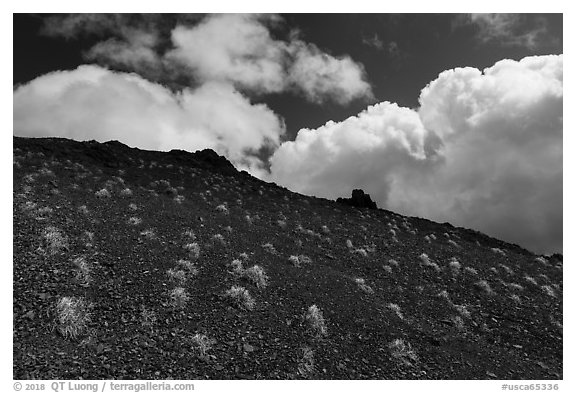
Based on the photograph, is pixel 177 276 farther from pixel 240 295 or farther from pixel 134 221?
pixel 134 221

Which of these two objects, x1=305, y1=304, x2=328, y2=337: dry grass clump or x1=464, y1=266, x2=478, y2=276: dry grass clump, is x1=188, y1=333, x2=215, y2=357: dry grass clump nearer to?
x1=305, y1=304, x2=328, y2=337: dry grass clump

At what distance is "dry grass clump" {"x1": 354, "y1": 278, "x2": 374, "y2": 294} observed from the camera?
59.8 feet

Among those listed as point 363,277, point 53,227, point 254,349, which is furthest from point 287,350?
point 53,227

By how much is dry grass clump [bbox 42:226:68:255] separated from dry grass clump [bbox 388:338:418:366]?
1348 cm

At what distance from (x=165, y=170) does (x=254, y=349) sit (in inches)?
1076

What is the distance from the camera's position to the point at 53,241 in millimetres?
15531

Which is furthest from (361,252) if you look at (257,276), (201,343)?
(201,343)

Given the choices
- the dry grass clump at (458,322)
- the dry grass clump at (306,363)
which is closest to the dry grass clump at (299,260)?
the dry grass clump at (306,363)

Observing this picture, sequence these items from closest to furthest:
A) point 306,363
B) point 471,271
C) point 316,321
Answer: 1. point 306,363
2. point 316,321
3. point 471,271

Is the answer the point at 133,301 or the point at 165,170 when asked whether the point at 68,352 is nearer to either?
the point at 133,301

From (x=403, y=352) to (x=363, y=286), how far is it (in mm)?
5040

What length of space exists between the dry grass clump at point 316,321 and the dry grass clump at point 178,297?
4590 millimetres

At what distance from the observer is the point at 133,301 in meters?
13.2

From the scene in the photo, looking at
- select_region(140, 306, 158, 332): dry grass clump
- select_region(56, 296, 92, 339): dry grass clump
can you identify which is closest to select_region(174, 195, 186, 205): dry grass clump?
select_region(140, 306, 158, 332): dry grass clump
